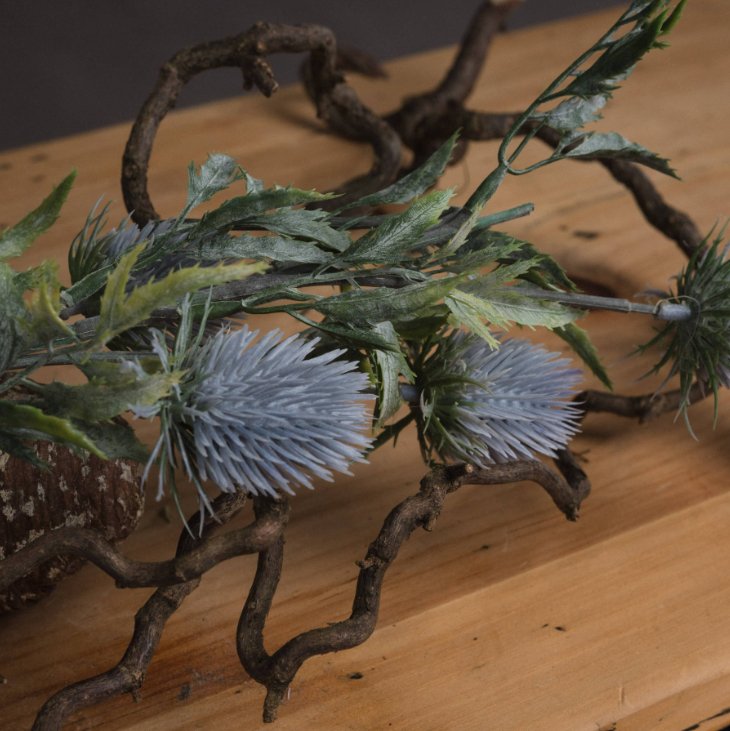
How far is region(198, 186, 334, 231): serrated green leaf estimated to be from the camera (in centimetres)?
33

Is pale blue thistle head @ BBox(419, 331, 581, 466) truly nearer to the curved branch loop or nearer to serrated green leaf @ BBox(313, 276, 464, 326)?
serrated green leaf @ BBox(313, 276, 464, 326)

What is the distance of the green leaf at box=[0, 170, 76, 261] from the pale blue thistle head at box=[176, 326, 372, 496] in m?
0.07

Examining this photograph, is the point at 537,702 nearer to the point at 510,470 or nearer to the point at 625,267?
the point at 510,470

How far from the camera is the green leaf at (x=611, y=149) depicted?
37cm

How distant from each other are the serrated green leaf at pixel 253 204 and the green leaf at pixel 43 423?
91mm

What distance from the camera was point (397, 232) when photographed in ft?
1.13

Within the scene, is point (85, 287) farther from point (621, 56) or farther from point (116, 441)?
point (621, 56)

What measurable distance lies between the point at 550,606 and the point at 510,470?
0.06 meters

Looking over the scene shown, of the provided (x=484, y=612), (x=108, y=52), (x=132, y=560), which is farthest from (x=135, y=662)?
(x=108, y=52)

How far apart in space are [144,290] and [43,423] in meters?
0.04

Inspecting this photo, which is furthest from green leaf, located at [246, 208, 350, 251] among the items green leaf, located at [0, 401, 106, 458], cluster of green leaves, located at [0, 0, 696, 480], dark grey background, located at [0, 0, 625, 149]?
dark grey background, located at [0, 0, 625, 149]

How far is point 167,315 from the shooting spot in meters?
0.34

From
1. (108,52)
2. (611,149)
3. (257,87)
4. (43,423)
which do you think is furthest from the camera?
(108,52)

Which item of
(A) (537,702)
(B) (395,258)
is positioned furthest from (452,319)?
(A) (537,702)
